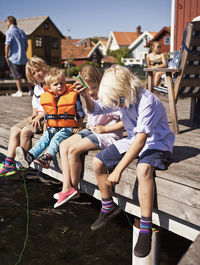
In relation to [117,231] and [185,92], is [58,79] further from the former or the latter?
[117,231]

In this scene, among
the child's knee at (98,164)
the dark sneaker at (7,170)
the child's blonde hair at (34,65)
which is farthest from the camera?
the child's blonde hair at (34,65)

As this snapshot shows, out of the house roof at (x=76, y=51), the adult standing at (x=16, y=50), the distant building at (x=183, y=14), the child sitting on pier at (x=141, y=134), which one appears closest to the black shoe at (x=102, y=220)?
the child sitting on pier at (x=141, y=134)

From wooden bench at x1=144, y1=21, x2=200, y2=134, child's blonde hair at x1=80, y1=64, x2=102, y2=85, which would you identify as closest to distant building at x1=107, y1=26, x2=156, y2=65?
wooden bench at x1=144, y1=21, x2=200, y2=134

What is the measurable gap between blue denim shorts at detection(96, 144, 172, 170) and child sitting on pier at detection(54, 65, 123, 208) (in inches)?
13.5

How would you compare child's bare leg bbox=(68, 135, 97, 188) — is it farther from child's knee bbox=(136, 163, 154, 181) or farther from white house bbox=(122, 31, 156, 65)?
white house bbox=(122, 31, 156, 65)

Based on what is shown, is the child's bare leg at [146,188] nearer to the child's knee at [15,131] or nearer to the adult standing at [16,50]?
the child's knee at [15,131]

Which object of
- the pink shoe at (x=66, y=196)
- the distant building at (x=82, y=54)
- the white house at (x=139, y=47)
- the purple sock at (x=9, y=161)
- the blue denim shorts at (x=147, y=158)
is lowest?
the pink shoe at (x=66, y=196)

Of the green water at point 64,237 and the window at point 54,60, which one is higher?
the window at point 54,60

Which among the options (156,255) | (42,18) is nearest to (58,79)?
(156,255)

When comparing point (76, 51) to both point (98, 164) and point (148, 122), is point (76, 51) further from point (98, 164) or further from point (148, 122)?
point (148, 122)

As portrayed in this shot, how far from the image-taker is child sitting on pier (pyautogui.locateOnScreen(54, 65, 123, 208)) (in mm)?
3086

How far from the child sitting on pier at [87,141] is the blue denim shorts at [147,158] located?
342mm

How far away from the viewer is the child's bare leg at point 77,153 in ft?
10.2

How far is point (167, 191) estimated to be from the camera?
8.25ft
